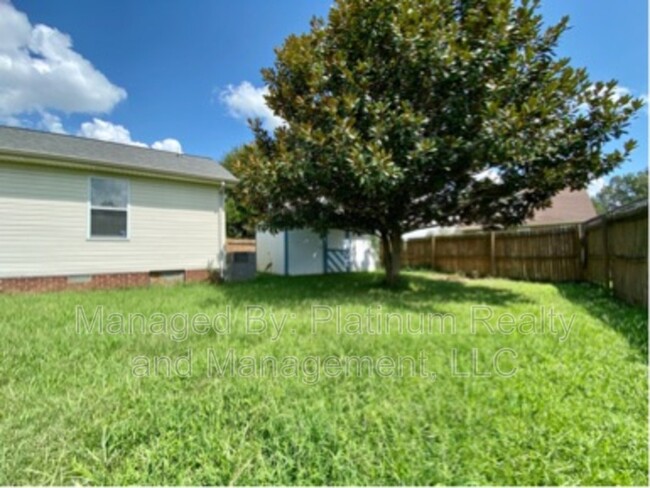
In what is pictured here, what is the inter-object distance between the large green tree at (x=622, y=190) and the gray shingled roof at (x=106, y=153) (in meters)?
53.4

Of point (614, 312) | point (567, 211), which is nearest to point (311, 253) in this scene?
point (614, 312)

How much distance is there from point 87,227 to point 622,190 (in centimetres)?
6818

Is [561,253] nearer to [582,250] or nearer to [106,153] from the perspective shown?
[582,250]

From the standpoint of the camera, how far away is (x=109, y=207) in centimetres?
926

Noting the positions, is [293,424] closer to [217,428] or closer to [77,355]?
[217,428]

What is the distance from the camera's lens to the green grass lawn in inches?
81.3

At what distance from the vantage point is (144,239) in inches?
384

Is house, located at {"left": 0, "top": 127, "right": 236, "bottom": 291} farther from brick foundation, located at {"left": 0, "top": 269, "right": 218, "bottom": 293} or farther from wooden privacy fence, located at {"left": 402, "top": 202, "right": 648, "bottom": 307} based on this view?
wooden privacy fence, located at {"left": 402, "top": 202, "right": 648, "bottom": 307}

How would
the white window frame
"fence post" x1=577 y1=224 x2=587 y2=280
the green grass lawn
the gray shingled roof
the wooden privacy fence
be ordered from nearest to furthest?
the green grass lawn
the wooden privacy fence
the gray shingled roof
the white window frame
"fence post" x1=577 y1=224 x2=587 y2=280

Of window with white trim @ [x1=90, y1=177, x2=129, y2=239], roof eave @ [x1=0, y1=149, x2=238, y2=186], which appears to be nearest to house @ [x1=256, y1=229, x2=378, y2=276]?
roof eave @ [x1=0, y1=149, x2=238, y2=186]

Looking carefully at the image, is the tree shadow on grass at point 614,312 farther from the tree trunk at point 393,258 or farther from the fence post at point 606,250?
the tree trunk at point 393,258

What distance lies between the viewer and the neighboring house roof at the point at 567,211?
17875 mm

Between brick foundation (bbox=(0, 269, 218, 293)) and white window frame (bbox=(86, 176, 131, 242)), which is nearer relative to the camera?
brick foundation (bbox=(0, 269, 218, 293))

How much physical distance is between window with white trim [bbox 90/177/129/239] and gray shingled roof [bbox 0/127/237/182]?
554mm
